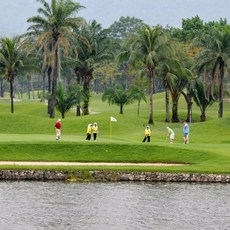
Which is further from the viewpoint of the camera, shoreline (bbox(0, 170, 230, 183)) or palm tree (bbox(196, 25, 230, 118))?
palm tree (bbox(196, 25, 230, 118))

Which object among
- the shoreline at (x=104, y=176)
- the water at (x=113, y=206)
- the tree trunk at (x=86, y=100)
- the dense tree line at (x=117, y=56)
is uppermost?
the dense tree line at (x=117, y=56)

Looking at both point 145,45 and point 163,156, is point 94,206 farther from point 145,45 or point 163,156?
point 145,45

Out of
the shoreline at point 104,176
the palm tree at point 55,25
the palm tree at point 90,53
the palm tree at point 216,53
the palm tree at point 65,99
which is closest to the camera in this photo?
the shoreline at point 104,176

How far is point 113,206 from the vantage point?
38000 millimetres

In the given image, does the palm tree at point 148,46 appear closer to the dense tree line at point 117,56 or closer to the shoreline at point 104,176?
the dense tree line at point 117,56

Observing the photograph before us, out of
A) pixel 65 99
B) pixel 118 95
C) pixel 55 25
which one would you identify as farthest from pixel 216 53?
pixel 55 25

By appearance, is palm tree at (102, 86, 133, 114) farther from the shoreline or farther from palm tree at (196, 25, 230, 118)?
the shoreline

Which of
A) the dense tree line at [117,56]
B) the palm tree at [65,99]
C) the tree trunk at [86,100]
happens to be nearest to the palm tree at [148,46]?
the dense tree line at [117,56]

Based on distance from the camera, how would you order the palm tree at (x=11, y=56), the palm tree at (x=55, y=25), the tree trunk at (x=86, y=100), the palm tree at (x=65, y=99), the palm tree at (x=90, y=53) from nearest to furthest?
the palm tree at (x=55, y=25)
the palm tree at (x=65, y=99)
the palm tree at (x=11, y=56)
the tree trunk at (x=86, y=100)
the palm tree at (x=90, y=53)

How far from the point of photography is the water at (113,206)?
33.2m

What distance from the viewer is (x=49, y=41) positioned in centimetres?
9144

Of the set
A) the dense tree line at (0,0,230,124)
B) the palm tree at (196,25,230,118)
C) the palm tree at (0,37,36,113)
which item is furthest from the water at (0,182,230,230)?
the palm tree at (0,37,36,113)

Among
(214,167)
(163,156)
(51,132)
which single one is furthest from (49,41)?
(214,167)

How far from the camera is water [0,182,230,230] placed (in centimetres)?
3316
